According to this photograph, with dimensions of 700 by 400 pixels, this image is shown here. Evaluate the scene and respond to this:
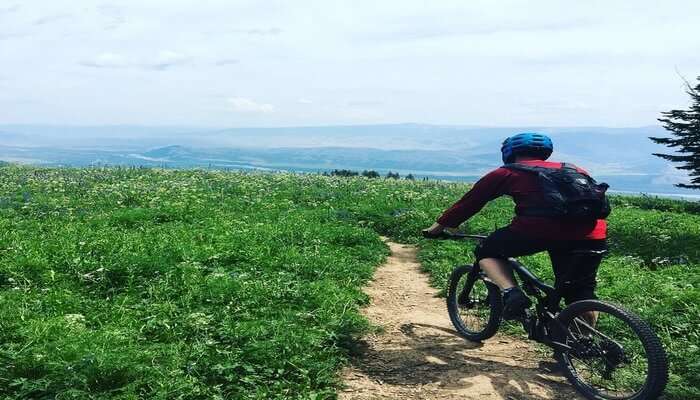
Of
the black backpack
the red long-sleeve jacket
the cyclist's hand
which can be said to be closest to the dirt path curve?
the cyclist's hand

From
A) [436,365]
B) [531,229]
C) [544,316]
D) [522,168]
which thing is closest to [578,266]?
[531,229]

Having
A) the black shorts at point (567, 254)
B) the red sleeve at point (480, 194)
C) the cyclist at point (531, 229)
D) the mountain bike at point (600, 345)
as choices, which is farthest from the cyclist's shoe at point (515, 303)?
the red sleeve at point (480, 194)

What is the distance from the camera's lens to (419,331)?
802 cm

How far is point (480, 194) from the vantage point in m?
5.96

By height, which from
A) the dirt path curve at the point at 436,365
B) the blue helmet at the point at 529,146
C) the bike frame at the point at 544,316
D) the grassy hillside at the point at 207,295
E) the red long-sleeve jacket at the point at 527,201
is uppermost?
the blue helmet at the point at 529,146

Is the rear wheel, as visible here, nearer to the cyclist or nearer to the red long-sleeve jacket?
the cyclist

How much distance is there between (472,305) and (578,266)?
7.71 feet

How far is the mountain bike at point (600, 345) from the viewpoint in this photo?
4984 millimetres

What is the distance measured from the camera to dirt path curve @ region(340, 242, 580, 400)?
5.86 metres

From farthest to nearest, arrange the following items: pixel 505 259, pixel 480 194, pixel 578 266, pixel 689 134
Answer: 1. pixel 689 134
2. pixel 505 259
3. pixel 480 194
4. pixel 578 266

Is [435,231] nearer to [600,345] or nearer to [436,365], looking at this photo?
[436,365]

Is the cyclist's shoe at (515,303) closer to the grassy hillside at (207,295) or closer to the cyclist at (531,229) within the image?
the cyclist at (531,229)

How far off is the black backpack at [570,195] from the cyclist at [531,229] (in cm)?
1

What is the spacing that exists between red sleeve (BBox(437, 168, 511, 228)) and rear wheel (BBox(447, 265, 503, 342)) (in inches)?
50.4
